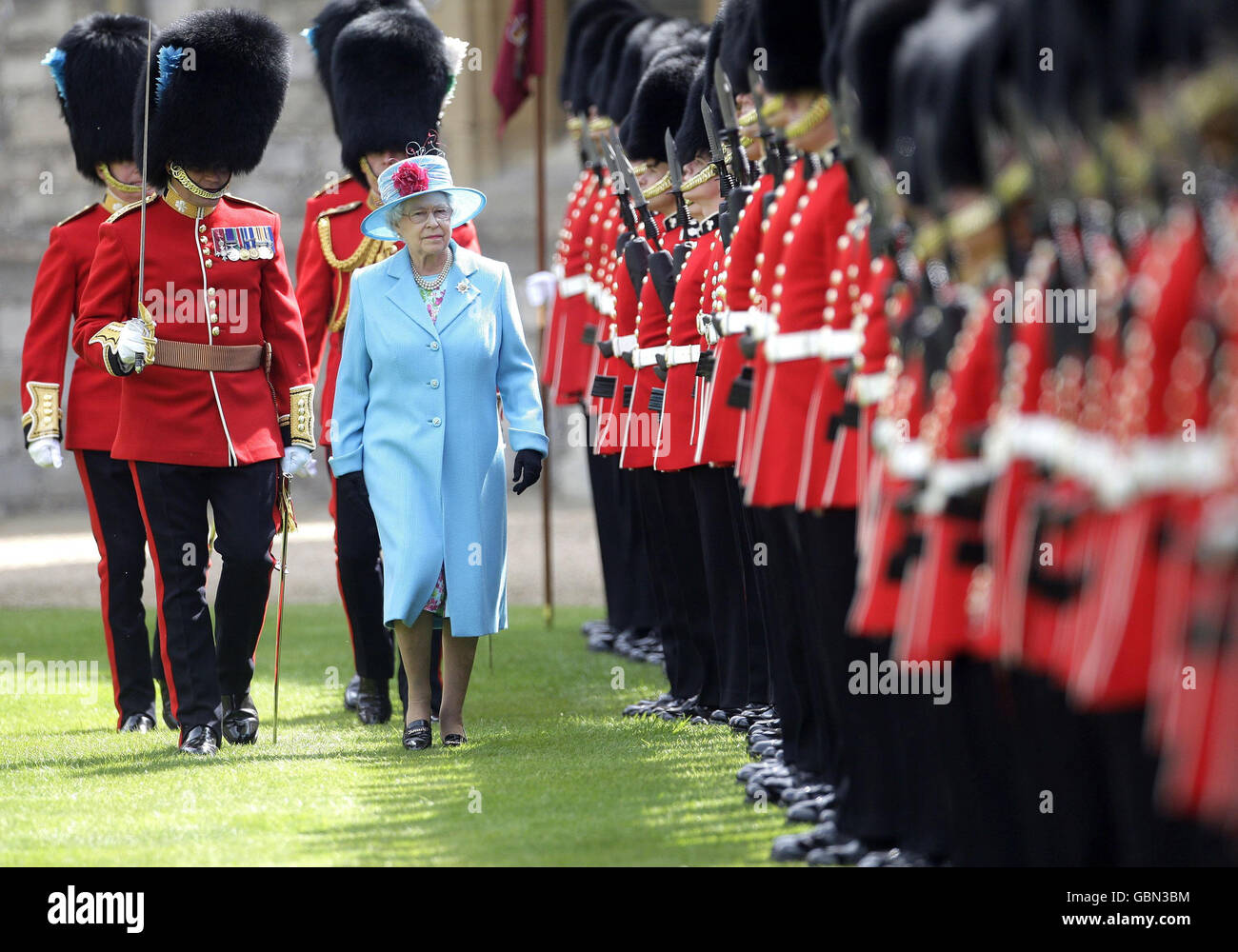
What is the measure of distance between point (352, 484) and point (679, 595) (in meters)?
1.09

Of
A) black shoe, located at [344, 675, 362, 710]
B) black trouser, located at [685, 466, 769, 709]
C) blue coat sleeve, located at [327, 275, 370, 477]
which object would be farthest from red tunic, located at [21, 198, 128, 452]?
black trouser, located at [685, 466, 769, 709]

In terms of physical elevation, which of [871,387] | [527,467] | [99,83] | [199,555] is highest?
[99,83]

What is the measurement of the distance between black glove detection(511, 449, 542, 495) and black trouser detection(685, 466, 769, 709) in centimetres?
49

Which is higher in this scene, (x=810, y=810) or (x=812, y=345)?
(x=812, y=345)

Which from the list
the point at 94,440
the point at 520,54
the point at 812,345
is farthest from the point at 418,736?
the point at 520,54

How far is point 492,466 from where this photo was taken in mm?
6344

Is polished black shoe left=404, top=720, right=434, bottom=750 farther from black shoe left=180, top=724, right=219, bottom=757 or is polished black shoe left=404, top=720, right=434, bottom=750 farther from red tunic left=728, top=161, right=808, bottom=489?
red tunic left=728, top=161, right=808, bottom=489

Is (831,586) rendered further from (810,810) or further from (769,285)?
(769,285)

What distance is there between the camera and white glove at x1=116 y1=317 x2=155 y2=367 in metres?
6.34

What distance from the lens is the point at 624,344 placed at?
23.5ft

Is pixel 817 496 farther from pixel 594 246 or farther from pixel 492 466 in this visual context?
pixel 594 246

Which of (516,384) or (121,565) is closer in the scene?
(516,384)

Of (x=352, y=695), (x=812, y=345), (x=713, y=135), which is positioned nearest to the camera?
(x=812, y=345)
